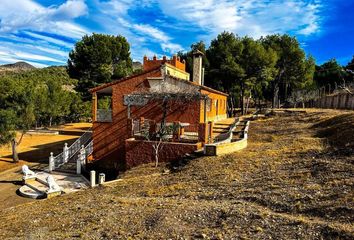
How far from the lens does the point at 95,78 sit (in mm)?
46688

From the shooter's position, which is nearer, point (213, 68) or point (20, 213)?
A: point (20, 213)

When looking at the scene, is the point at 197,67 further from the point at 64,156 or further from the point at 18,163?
the point at 18,163

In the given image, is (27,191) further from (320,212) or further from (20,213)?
(320,212)

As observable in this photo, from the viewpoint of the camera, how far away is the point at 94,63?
4678 centimetres

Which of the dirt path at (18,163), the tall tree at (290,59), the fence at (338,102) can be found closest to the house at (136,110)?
the dirt path at (18,163)

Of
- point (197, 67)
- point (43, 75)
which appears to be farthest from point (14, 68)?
point (197, 67)

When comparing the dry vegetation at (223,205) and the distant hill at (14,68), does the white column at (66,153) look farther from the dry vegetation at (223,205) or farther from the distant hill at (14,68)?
the distant hill at (14,68)

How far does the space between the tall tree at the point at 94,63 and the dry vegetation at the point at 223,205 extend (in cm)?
3620

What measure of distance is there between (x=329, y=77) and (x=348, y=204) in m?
63.9

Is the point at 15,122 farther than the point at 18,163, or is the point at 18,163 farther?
the point at 15,122

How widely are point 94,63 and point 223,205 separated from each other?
141 ft

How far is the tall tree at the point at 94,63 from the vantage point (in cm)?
4638

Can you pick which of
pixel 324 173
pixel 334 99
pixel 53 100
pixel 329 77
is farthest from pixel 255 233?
pixel 329 77

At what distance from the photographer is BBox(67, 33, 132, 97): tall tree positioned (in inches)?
1826
